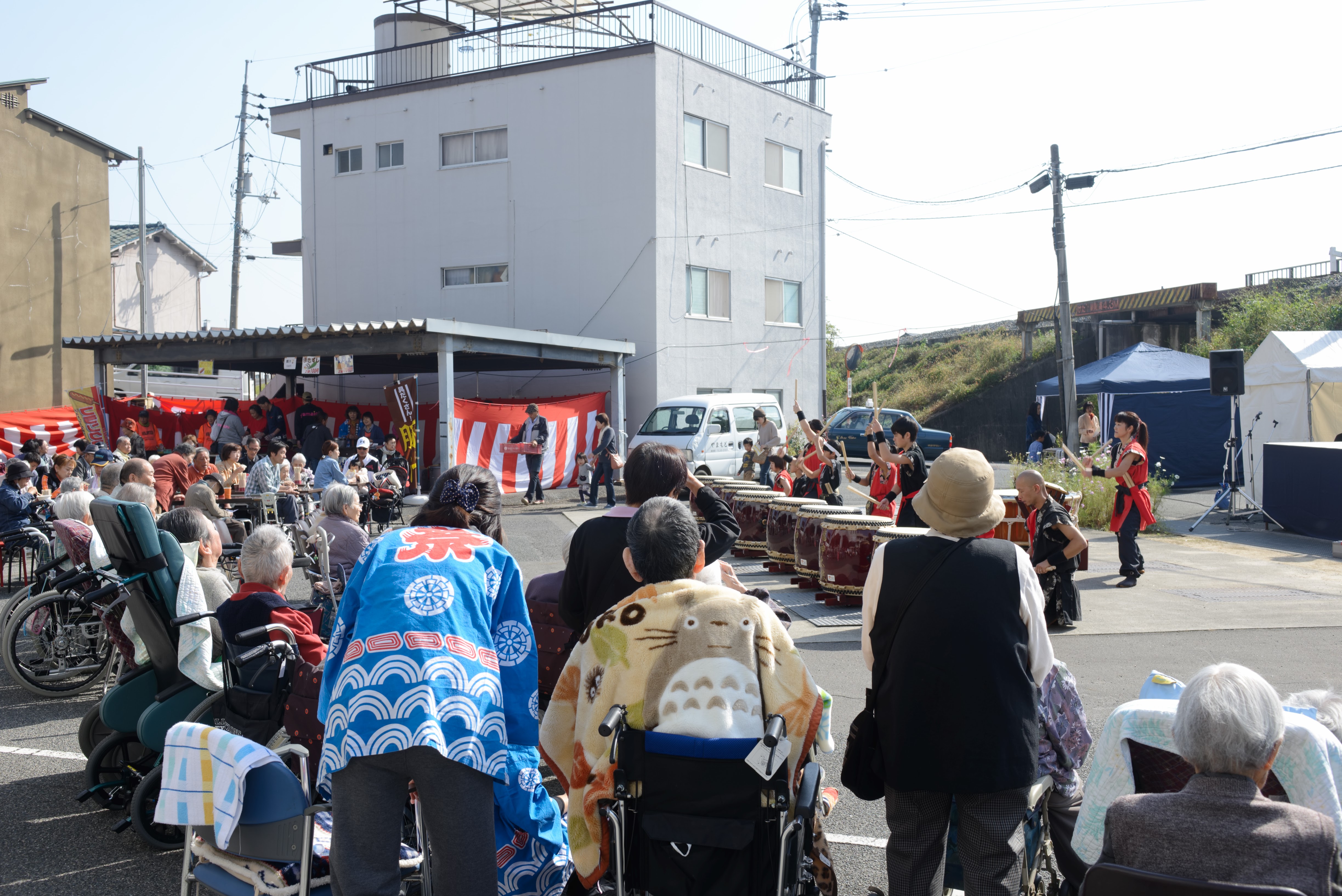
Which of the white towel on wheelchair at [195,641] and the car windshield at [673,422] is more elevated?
the car windshield at [673,422]

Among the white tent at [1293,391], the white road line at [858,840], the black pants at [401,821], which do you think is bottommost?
the white road line at [858,840]

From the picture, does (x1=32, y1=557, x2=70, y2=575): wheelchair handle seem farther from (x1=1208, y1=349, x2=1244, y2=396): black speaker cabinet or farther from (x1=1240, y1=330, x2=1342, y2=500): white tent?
(x1=1240, y1=330, x2=1342, y2=500): white tent

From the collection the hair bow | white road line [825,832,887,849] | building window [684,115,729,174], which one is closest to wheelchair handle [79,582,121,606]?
the hair bow

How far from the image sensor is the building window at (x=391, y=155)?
2486cm

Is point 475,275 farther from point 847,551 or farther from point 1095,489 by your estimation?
point 847,551

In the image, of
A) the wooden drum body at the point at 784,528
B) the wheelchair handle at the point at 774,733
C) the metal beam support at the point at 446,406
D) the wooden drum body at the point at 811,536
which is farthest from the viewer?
the metal beam support at the point at 446,406

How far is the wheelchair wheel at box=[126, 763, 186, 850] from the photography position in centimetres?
412

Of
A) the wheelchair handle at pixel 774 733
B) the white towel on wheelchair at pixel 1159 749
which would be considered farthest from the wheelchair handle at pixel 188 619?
the white towel on wheelchair at pixel 1159 749

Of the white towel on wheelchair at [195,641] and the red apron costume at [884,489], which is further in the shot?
the red apron costume at [884,489]

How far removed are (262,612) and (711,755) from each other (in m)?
2.42

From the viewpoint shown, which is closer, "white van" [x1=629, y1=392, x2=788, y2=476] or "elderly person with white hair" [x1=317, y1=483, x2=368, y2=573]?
"elderly person with white hair" [x1=317, y1=483, x2=368, y2=573]

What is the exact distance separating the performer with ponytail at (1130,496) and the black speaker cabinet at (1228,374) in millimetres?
5546

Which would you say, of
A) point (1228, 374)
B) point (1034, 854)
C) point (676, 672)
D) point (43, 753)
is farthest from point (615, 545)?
point (1228, 374)

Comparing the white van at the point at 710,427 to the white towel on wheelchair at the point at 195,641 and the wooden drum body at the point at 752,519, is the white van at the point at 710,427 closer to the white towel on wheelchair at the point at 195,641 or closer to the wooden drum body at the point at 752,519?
the wooden drum body at the point at 752,519
